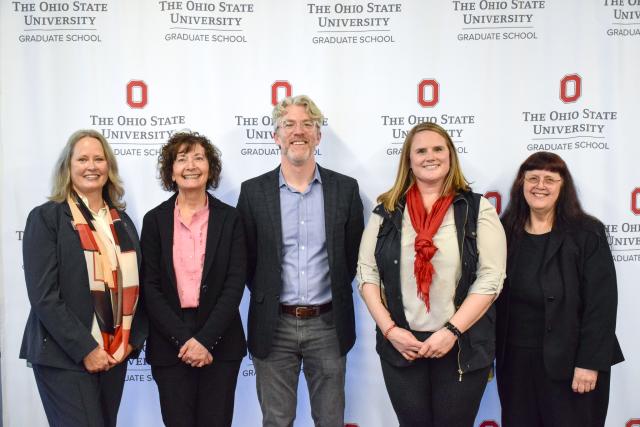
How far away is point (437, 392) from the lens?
2057mm

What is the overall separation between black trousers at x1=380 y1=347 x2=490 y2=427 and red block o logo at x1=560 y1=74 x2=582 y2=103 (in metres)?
1.63

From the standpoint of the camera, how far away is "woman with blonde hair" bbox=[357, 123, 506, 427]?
201 centimetres

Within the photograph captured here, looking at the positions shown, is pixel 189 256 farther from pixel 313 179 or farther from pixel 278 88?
pixel 278 88

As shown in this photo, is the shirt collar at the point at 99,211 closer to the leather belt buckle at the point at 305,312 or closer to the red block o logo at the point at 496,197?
the leather belt buckle at the point at 305,312

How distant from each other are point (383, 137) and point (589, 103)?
1.14 m

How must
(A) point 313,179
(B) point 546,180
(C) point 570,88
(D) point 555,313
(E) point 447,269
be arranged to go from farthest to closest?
(C) point 570,88 → (A) point 313,179 → (B) point 546,180 → (D) point 555,313 → (E) point 447,269

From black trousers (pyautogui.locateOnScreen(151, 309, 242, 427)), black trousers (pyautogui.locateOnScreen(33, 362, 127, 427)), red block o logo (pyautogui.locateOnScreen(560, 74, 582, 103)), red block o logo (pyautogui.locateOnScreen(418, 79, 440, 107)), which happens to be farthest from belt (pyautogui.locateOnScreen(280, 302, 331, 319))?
red block o logo (pyautogui.locateOnScreen(560, 74, 582, 103))

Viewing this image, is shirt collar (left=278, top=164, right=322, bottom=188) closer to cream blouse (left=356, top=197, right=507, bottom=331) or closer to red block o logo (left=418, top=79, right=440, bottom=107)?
cream blouse (left=356, top=197, right=507, bottom=331)

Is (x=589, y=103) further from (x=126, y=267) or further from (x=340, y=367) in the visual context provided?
(x=126, y=267)

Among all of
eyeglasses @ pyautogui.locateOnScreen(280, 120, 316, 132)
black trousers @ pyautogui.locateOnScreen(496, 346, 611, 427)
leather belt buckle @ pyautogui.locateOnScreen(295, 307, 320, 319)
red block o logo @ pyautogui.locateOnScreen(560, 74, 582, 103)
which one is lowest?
black trousers @ pyautogui.locateOnScreen(496, 346, 611, 427)

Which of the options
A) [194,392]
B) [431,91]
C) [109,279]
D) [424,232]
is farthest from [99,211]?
[431,91]

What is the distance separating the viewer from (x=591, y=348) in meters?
2.12

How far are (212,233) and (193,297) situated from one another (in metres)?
0.27

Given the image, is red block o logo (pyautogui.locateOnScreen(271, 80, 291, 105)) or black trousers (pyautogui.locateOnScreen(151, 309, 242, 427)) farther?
red block o logo (pyautogui.locateOnScreen(271, 80, 291, 105))
